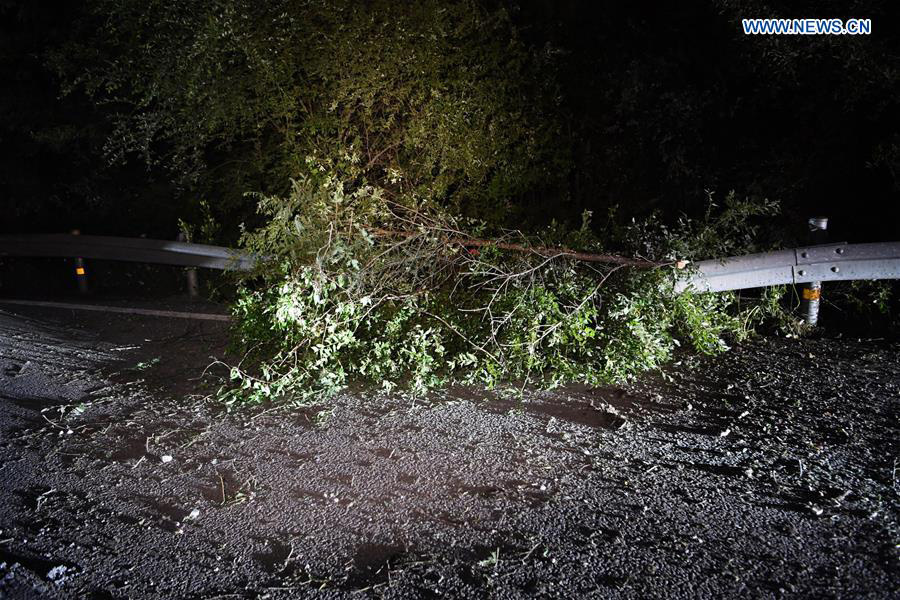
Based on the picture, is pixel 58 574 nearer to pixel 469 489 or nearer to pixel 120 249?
pixel 469 489

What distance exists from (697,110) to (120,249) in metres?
7.79

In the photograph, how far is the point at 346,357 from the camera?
568 cm

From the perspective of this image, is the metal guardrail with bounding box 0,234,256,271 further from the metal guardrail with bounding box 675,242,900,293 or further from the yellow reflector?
the yellow reflector

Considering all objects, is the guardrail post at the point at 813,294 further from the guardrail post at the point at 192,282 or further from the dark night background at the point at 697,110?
the guardrail post at the point at 192,282

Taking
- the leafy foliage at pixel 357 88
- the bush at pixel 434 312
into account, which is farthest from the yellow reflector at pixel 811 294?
the leafy foliage at pixel 357 88

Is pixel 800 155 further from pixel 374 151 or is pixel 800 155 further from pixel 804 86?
pixel 374 151

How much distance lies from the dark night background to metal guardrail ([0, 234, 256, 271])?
1414 mm

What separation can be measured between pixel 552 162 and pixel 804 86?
3164 mm

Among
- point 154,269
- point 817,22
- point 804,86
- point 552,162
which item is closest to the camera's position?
point 817,22

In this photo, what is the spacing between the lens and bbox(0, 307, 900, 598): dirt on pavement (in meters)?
3.03

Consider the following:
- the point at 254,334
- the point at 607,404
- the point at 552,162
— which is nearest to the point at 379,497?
the point at 607,404

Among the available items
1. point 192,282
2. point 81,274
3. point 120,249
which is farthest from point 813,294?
point 81,274

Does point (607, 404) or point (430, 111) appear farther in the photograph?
point (430, 111)

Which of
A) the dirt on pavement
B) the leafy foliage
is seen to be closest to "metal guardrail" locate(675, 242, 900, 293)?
the dirt on pavement
